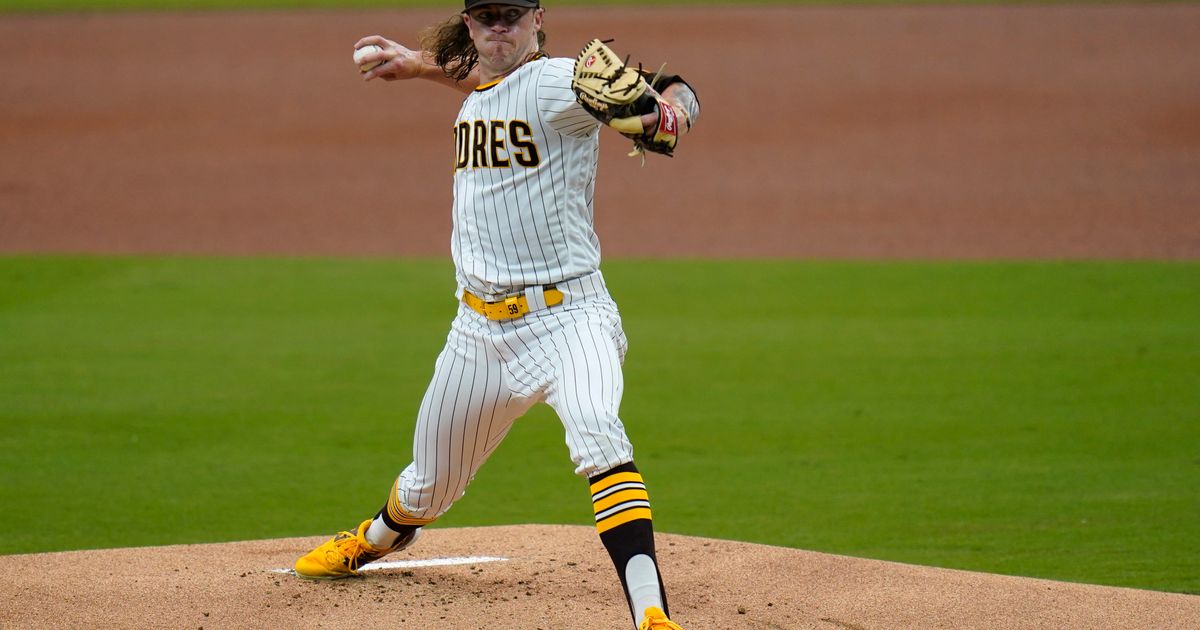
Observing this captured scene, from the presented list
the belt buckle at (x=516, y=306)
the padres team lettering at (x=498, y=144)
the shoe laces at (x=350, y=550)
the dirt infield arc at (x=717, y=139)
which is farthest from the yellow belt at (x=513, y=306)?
the dirt infield arc at (x=717, y=139)

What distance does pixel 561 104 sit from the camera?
3.94 metres

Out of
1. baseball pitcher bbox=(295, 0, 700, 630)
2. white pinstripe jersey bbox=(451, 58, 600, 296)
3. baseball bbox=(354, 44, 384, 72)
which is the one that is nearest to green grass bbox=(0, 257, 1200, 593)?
baseball pitcher bbox=(295, 0, 700, 630)

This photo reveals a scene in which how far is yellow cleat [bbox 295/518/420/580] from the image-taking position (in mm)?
4621

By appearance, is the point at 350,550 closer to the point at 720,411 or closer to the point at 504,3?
the point at 504,3

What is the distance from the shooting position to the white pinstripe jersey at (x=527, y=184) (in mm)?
4020

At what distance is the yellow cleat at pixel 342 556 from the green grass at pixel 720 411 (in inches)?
44.8

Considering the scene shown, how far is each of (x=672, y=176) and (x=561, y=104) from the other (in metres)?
11.2

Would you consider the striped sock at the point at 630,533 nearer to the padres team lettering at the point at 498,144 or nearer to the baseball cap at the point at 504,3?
the padres team lettering at the point at 498,144

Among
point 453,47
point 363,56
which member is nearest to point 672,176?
point 453,47

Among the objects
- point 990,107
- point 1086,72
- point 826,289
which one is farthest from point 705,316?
point 1086,72

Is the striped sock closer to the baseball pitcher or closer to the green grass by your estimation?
the baseball pitcher

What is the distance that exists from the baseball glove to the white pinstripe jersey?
1.03ft

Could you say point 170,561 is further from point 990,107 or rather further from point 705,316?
point 990,107

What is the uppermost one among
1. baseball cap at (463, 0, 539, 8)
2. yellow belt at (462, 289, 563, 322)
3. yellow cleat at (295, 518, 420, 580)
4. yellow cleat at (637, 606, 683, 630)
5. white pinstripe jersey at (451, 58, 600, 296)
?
baseball cap at (463, 0, 539, 8)
